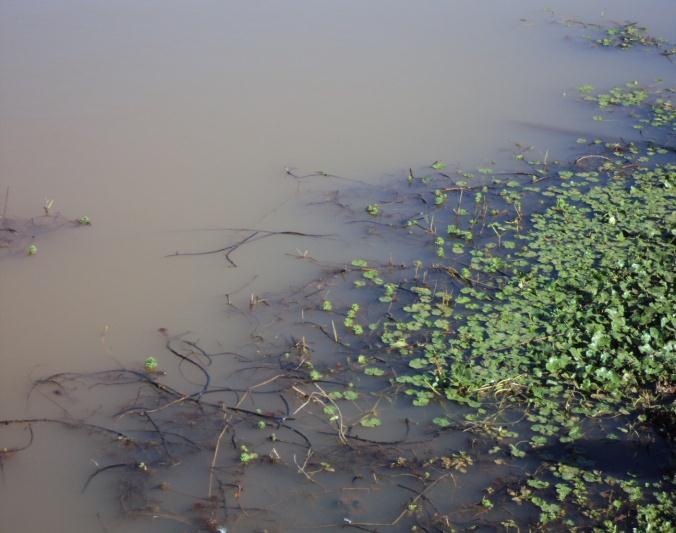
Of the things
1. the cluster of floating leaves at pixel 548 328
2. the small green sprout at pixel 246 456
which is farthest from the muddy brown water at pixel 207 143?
the cluster of floating leaves at pixel 548 328

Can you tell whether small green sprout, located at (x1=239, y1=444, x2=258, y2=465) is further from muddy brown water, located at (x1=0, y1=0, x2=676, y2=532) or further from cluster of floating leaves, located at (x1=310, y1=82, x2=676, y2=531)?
cluster of floating leaves, located at (x1=310, y1=82, x2=676, y2=531)

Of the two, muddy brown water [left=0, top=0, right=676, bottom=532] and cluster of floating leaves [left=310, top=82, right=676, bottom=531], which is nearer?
cluster of floating leaves [left=310, top=82, right=676, bottom=531]

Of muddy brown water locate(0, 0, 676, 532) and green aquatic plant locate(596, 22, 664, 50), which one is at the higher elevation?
green aquatic plant locate(596, 22, 664, 50)

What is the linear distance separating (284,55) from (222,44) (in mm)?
507

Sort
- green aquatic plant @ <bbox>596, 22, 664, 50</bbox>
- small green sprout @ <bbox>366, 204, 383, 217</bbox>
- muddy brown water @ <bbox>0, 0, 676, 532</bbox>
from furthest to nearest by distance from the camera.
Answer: green aquatic plant @ <bbox>596, 22, 664, 50</bbox>
small green sprout @ <bbox>366, 204, 383, 217</bbox>
muddy brown water @ <bbox>0, 0, 676, 532</bbox>

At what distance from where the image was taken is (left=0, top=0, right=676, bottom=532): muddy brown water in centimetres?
311

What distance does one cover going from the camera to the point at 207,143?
5125 millimetres

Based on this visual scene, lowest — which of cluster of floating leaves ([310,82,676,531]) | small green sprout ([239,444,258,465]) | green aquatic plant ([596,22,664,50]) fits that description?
small green sprout ([239,444,258,465])

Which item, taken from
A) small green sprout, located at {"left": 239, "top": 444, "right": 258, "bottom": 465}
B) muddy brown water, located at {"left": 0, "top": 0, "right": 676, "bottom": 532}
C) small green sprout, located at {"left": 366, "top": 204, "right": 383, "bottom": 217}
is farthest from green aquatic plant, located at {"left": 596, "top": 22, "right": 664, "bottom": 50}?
small green sprout, located at {"left": 239, "top": 444, "right": 258, "bottom": 465}

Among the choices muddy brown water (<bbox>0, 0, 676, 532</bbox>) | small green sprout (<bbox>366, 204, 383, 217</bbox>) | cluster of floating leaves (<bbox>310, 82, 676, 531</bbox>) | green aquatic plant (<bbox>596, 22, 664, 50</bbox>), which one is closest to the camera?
cluster of floating leaves (<bbox>310, 82, 676, 531</bbox>)

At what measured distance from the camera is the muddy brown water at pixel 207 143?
3.11 meters

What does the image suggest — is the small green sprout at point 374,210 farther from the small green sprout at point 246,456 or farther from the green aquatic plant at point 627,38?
the green aquatic plant at point 627,38

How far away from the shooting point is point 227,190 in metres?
4.70

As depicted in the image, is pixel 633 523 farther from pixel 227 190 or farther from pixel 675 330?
pixel 227 190
